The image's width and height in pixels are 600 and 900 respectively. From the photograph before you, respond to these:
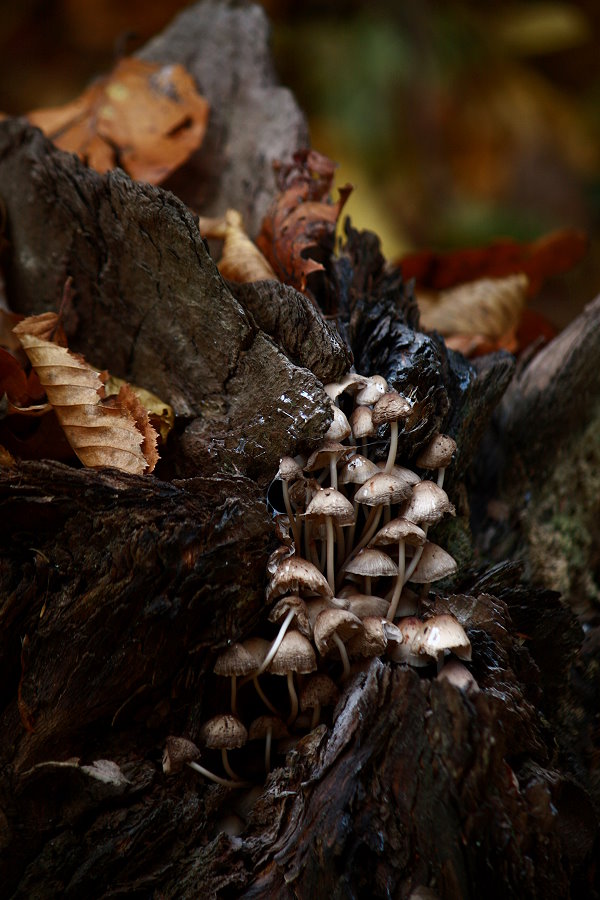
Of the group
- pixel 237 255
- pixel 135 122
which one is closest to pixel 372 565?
pixel 237 255

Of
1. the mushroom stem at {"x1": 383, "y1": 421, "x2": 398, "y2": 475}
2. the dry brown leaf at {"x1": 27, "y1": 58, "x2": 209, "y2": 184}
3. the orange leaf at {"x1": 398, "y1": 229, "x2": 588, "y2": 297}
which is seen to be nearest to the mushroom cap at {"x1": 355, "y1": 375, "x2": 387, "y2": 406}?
the mushroom stem at {"x1": 383, "y1": 421, "x2": 398, "y2": 475}

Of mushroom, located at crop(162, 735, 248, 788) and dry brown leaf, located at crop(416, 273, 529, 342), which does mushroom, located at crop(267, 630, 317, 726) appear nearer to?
mushroom, located at crop(162, 735, 248, 788)

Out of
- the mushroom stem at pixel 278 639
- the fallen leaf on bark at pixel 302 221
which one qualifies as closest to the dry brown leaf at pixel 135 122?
the fallen leaf on bark at pixel 302 221

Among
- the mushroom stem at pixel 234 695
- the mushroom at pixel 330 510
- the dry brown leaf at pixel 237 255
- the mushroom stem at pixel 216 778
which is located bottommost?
the mushroom stem at pixel 216 778

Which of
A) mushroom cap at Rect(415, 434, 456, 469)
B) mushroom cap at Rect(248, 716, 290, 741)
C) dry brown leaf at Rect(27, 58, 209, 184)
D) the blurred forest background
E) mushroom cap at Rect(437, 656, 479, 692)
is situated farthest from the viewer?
the blurred forest background

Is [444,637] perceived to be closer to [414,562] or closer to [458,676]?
[458,676]

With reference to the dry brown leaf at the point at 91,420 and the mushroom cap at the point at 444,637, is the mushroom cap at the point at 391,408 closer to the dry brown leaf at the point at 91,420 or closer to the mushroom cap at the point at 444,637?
the mushroom cap at the point at 444,637

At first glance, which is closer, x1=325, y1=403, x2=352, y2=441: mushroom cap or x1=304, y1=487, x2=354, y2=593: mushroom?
x1=304, y1=487, x2=354, y2=593: mushroom

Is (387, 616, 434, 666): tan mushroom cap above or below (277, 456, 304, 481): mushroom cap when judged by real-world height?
below
